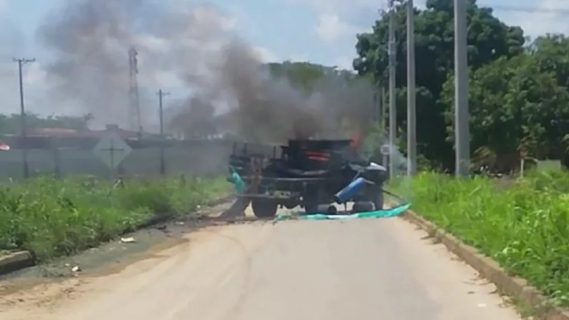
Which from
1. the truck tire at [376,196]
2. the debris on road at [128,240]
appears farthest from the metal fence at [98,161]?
the debris on road at [128,240]

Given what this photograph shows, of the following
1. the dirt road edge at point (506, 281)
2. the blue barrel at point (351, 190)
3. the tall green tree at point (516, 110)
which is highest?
the tall green tree at point (516, 110)

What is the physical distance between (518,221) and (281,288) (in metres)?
3.54

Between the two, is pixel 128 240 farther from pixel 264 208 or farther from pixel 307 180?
pixel 264 208

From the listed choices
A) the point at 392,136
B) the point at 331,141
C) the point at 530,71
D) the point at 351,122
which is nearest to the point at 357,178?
the point at 331,141

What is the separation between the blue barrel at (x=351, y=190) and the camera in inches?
1267

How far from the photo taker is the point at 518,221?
1537cm

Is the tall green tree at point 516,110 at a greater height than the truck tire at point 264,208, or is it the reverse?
the tall green tree at point 516,110

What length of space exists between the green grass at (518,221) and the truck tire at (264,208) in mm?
5680

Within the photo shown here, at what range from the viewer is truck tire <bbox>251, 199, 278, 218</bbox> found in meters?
32.6

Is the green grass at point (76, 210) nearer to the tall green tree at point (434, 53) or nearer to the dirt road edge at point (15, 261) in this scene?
the dirt road edge at point (15, 261)

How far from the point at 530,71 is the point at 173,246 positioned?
114ft

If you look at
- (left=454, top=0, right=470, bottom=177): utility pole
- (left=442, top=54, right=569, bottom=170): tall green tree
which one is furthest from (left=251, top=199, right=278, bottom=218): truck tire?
(left=442, top=54, right=569, bottom=170): tall green tree

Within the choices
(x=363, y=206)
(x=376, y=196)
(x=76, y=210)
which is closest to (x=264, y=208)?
(x=363, y=206)

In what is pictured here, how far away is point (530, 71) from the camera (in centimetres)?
5356
